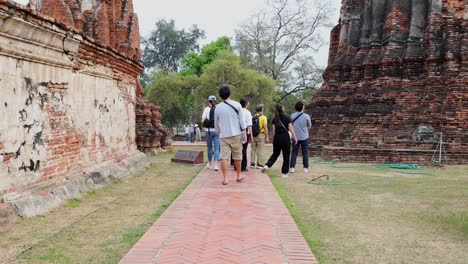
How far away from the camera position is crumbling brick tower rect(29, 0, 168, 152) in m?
13.9

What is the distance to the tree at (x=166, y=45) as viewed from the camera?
167 ft

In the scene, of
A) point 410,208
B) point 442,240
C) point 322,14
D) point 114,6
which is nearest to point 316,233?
point 442,240

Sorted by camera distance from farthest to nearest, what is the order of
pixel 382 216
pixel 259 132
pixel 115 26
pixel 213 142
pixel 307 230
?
pixel 115 26 < pixel 213 142 < pixel 259 132 < pixel 382 216 < pixel 307 230

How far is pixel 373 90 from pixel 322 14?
81.3 ft

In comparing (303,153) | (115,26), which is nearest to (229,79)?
(115,26)

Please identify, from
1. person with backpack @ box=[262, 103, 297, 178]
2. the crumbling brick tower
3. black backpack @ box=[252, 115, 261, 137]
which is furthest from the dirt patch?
the crumbling brick tower

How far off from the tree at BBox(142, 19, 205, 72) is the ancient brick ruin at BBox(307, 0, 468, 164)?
38.3 meters

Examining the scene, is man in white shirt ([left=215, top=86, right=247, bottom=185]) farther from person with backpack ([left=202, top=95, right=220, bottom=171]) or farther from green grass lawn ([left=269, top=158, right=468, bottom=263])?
person with backpack ([left=202, top=95, right=220, bottom=171])

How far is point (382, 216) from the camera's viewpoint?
5.01 meters

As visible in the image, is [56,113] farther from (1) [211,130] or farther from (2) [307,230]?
(1) [211,130]

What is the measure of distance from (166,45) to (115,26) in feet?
117

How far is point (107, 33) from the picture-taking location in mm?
15227

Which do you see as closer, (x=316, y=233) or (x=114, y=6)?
(x=316, y=233)

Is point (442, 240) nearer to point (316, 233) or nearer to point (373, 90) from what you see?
point (316, 233)
